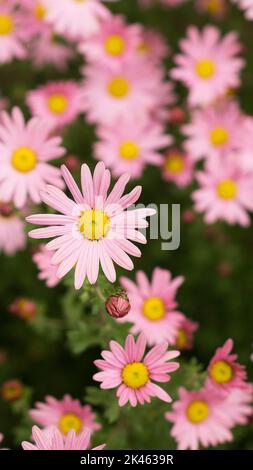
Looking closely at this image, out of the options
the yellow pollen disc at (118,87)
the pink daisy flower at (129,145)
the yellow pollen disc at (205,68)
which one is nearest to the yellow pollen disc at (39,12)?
the yellow pollen disc at (118,87)

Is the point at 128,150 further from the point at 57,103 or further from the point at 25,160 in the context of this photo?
the point at 25,160

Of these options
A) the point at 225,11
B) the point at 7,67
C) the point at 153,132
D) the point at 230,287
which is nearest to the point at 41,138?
the point at 153,132

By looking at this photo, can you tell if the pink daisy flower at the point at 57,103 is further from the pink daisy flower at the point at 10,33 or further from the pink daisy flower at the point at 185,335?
the pink daisy flower at the point at 185,335

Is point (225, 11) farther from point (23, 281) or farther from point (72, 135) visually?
point (23, 281)

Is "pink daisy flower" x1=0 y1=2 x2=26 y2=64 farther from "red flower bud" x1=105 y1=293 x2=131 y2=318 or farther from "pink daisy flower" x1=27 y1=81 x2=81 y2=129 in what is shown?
"red flower bud" x1=105 y1=293 x2=131 y2=318

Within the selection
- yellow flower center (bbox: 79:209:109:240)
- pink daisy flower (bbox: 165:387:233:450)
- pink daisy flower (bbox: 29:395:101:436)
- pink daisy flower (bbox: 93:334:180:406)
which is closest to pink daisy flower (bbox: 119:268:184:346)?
pink daisy flower (bbox: 165:387:233:450)

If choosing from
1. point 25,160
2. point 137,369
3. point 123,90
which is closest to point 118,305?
point 137,369
